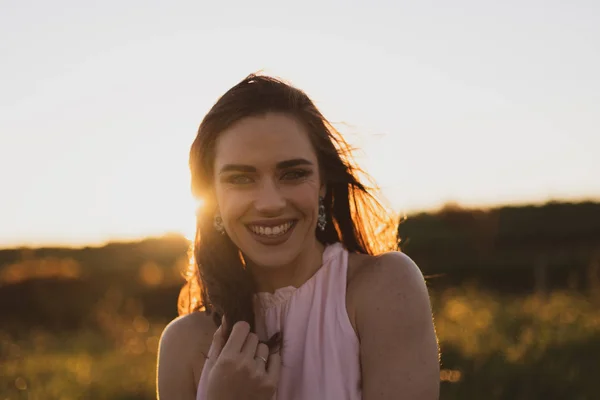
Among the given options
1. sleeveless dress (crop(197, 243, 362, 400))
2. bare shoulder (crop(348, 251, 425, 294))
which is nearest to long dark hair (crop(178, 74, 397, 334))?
sleeveless dress (crop(197, 243, 362, 400))

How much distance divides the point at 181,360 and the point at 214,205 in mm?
781

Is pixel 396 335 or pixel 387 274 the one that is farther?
pixel 387 274

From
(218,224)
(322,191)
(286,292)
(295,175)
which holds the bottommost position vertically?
(286,292)

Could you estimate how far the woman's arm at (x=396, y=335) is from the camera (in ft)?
9.80

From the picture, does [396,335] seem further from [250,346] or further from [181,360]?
[181,360]

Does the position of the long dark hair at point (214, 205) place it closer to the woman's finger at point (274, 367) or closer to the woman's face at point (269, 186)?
the woman's face at point (269, 186)

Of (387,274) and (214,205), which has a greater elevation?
(214,205)

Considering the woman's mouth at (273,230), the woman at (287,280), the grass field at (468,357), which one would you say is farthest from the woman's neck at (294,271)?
the grass field at (468,357)

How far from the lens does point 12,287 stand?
13.6m

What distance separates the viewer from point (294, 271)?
3.48 metres

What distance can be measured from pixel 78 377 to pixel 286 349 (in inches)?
201

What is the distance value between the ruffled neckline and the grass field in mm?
2349

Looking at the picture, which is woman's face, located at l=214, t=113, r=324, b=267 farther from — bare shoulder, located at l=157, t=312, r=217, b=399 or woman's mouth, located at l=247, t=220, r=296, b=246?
bare shoulder, located at l=157, t=312, r=217, b=399

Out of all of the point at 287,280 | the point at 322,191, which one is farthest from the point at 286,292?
the point at 322,191
